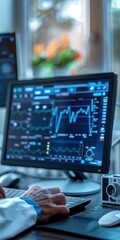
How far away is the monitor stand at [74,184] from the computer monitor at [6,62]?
1.58ft

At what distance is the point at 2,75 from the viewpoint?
1.84m

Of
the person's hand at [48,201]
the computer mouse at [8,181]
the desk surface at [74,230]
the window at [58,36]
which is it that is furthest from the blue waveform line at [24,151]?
the window at [58,36]

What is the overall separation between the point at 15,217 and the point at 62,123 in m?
0.55

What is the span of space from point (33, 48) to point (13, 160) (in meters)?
0.99

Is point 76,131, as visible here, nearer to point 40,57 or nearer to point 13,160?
point 13,160

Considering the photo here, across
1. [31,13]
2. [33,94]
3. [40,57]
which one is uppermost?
[31,13]

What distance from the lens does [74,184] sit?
1.48 metres

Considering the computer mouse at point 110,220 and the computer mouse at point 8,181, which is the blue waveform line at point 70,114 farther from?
the computer mouse at point 110,220

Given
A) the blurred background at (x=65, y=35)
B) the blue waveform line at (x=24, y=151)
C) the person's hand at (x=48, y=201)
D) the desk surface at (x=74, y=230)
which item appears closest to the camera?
the desk surface at (x=74, y=230)

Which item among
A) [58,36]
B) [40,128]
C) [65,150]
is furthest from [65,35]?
Answer: [65,150]

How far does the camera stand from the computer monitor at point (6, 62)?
181cm

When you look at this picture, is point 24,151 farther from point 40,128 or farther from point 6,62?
point 6,62

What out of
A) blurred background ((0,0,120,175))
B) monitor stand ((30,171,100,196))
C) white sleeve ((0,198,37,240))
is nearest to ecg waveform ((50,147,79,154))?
monitor stand ((30,171,100,196))

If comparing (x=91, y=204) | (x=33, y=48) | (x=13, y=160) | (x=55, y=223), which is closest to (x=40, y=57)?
(x=33, y=48)
